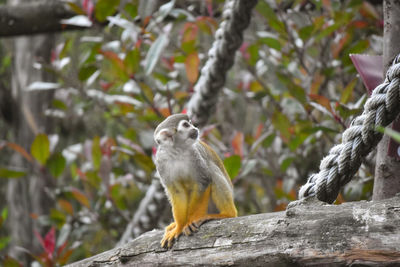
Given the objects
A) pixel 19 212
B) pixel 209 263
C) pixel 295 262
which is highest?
pixel 295 262

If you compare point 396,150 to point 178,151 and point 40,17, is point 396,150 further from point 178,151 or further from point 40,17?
point 40,17

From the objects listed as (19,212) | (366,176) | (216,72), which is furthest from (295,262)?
(19,212)

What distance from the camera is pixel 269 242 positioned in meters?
1.13

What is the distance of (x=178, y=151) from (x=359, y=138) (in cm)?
67

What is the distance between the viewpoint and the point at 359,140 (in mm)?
1173

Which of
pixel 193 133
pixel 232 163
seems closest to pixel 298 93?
pixel 232 163

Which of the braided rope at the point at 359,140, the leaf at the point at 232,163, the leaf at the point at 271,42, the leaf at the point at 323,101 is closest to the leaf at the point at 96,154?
the leaf at the point at 232,163

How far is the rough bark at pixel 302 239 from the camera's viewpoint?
991mm

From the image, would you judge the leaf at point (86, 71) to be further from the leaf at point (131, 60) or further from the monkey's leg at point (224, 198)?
the monkey's leg at point (224, 198)

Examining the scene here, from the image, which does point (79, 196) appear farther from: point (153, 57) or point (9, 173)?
point (153, 57)

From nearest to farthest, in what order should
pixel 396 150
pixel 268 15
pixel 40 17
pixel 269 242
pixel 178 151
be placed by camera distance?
pixel 269 242
pixel 396 150
pixel 178 151
pixel 268 15
pixel 40 17

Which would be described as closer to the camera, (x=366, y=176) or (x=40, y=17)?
(x=366, y=176)

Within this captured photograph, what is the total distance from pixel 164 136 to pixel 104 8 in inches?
48.3

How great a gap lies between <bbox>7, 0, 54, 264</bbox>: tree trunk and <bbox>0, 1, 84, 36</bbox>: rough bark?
44cm
